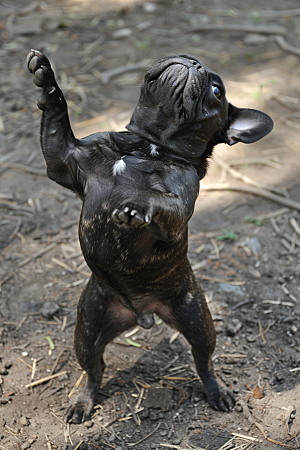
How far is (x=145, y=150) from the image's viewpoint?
271 centimetres

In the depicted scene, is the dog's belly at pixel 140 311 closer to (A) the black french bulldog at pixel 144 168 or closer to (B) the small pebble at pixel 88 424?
(A) the black french bulldog at pixel 144 168

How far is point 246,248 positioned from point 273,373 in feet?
4.69

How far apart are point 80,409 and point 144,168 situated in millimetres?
1701

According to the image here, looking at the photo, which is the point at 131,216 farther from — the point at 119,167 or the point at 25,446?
the point at 25,446

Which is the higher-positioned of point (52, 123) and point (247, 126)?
point (52, 123)

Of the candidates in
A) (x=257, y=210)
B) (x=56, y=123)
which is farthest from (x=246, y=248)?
(x=56, y=123)

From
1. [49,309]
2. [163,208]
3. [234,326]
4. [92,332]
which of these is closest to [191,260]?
[234,326]

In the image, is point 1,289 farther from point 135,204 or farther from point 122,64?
point 122,64

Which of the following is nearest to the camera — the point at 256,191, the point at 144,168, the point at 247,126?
the point at 144,168

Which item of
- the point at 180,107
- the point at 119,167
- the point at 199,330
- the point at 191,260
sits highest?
the point at 180,107

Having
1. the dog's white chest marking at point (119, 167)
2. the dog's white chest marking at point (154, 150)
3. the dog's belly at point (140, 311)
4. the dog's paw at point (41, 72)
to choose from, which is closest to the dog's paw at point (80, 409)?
the dog's belly at point (140, 311)

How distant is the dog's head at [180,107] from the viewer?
104 inches

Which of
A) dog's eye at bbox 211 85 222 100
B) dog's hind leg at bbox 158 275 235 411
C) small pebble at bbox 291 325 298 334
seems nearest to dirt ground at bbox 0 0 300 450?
small pebble at bbox 291 325 298 334

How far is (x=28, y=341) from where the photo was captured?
375cm
